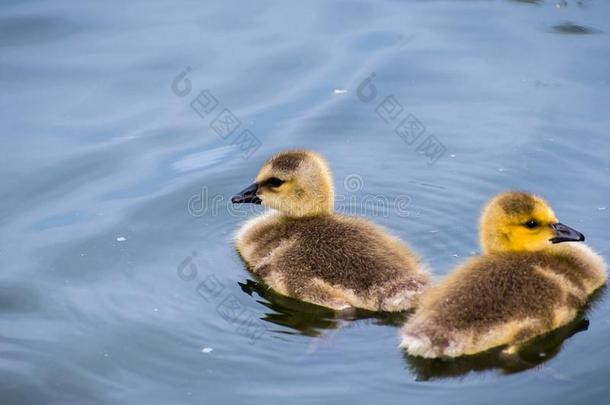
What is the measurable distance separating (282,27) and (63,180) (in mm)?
A: 2974

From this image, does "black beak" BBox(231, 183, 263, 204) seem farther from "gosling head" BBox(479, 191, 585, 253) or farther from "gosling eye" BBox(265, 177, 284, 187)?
"gosling head" BBox(479, 191, 585, 253)

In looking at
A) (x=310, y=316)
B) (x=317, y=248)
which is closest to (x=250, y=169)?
(x=317, y=248)

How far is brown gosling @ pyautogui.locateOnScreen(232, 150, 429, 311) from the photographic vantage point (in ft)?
18.7

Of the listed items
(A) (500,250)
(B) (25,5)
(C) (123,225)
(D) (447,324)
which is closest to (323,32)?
(B) (25,5)

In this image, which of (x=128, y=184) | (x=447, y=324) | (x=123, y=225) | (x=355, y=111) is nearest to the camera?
(x=447, y=324)

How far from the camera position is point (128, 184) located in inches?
291

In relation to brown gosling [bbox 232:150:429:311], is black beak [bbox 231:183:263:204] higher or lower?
higher

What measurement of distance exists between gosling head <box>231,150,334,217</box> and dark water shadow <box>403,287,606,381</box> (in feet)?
4.21

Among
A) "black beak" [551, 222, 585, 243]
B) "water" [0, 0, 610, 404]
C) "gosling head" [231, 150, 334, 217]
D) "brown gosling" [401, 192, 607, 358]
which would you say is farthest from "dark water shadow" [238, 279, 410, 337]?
"black beak" [551, 222, 585, 243]

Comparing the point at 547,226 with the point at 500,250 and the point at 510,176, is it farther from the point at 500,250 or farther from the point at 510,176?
the point at 510,176

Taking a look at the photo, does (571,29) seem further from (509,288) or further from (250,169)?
(509,288)

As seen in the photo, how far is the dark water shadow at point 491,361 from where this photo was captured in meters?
5.19

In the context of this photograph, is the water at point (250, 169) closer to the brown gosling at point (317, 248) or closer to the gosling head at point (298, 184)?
the brown gosling at point (317, 248)

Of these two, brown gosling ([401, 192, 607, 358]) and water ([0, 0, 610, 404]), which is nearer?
brown gosling ([401, 192, 607, 358])
